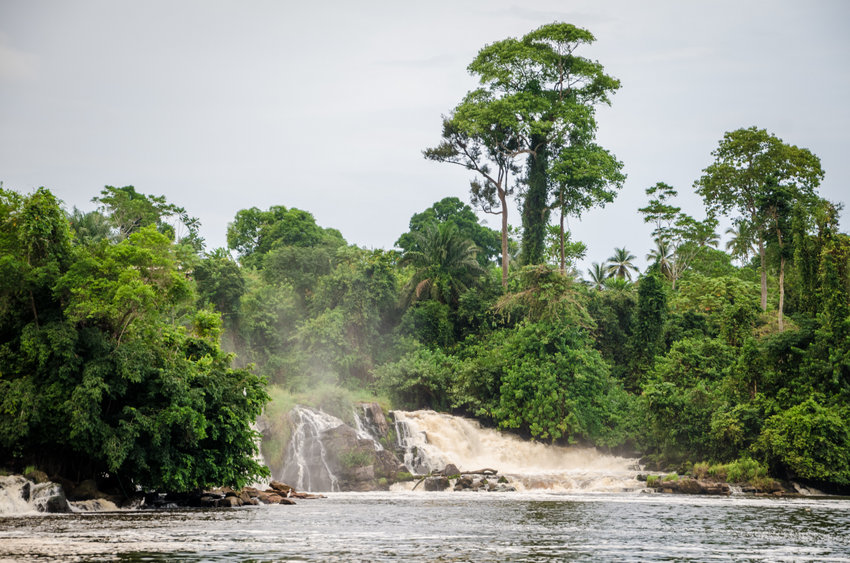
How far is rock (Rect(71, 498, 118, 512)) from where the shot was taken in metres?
25.2

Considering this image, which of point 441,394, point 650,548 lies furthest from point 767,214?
point 650,548

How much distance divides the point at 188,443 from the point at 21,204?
30.7 feet

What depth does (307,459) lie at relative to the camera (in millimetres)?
38469

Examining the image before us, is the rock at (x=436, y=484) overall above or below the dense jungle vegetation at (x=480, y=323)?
below

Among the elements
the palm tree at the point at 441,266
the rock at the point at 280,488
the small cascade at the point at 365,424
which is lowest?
the rock at the point at 280,488

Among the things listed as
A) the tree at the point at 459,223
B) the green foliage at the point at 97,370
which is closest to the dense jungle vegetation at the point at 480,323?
the green foliage at the point at 97,370

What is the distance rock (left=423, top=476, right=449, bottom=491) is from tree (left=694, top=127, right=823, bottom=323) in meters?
23.8

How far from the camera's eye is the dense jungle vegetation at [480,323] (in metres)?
25.6

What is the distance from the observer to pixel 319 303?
52.5 metres

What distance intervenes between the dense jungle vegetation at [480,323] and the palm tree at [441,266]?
14 centimetres

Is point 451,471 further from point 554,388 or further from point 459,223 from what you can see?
point 459,223

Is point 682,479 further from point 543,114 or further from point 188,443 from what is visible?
point 543,114

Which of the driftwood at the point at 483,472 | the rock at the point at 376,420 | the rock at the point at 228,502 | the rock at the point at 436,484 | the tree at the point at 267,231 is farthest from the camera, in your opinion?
the tree at the point at 267,231

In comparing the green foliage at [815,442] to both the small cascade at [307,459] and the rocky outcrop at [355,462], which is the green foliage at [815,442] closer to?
the rocky outcrop at [355,462]
